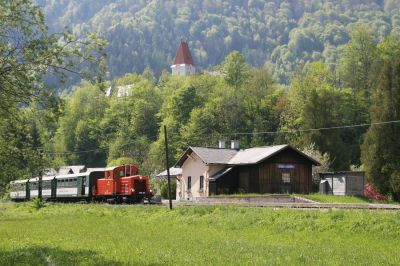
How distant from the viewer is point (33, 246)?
793 inches

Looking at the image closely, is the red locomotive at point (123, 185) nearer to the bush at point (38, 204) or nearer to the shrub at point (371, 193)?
the bush at point (38, 204)

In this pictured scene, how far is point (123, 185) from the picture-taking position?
47.3m

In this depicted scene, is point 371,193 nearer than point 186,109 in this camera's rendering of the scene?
Yes

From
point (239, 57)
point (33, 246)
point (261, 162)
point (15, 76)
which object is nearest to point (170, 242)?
point (33, 246)

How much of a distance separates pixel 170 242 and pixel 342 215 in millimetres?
7588

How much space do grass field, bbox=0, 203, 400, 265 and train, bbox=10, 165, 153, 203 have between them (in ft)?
42.7

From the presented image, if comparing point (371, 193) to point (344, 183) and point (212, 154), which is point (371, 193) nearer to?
point (344, 183)

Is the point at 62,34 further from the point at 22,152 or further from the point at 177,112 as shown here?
the point at 177,112

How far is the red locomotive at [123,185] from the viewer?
46094 millimetres

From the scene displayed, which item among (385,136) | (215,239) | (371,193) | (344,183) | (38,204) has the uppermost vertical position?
(385,136)

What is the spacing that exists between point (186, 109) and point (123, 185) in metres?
57.3

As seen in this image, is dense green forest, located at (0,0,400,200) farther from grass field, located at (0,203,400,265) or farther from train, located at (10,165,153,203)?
train, located at (10,165,153,203)

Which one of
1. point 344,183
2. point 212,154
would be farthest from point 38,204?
point 344,183

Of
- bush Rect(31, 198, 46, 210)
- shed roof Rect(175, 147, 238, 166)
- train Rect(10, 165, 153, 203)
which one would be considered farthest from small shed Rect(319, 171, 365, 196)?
bush Rect(31, 198, 46, 210)
